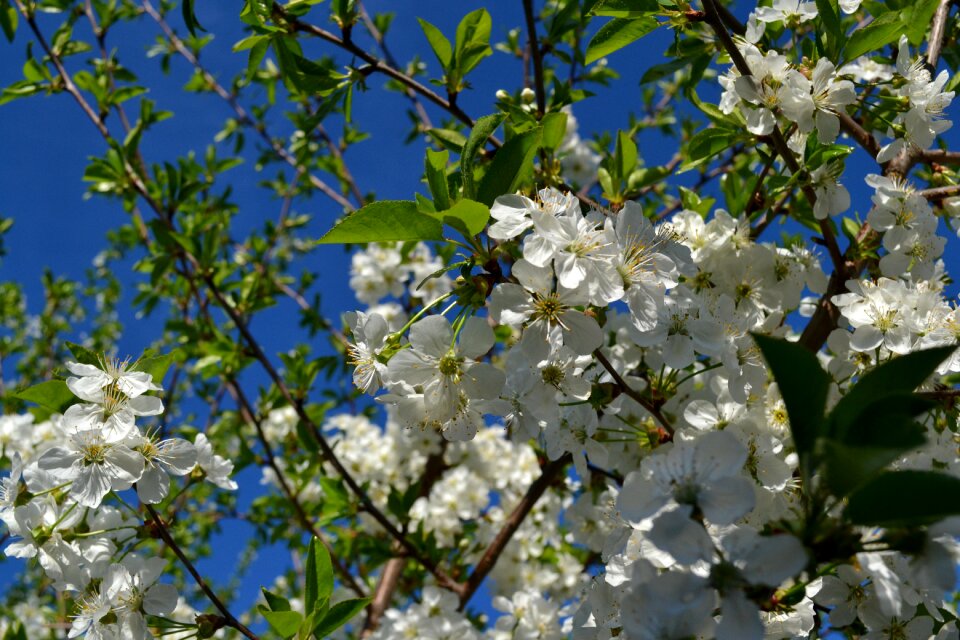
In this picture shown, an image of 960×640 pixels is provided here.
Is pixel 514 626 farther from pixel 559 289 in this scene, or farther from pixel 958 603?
pixel 559 289

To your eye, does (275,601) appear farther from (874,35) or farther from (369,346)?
(874,35)

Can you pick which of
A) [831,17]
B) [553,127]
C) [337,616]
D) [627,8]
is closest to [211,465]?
[337,616]

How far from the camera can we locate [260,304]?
137 inches

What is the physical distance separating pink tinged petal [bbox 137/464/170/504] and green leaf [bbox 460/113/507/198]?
1.00 meters

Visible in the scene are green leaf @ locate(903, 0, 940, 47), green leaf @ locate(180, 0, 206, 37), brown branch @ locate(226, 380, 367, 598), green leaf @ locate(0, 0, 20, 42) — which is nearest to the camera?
green leaf @ locate(903, 0, 940, 47)

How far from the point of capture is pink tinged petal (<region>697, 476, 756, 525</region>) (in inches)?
39.1

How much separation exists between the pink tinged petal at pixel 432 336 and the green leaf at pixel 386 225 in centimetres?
17

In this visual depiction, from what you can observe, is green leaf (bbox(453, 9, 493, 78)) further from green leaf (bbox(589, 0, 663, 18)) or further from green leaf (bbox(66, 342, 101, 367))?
green leaf (bbox(66, 342, 101, 367))

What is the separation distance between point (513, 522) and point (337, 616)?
1.25 metres

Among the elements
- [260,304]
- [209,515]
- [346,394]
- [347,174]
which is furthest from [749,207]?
[209,515]

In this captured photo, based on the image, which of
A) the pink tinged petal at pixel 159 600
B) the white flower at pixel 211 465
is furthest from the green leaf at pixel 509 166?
the pink tinged petal at pixel 159 600

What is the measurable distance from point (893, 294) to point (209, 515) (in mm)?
4669

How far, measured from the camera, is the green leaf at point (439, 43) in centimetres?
222

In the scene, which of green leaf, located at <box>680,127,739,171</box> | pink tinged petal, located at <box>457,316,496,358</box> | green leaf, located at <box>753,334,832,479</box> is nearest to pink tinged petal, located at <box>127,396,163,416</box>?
pink tinged petal, located at <box>457,316,496,358</box>
